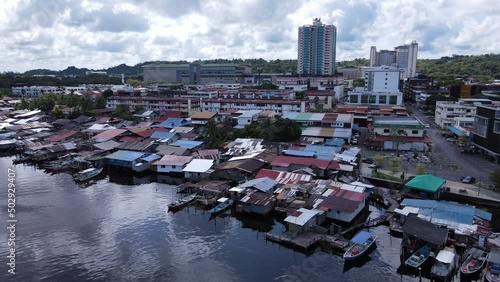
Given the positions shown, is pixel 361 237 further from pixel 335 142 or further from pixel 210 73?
pixel 210 73

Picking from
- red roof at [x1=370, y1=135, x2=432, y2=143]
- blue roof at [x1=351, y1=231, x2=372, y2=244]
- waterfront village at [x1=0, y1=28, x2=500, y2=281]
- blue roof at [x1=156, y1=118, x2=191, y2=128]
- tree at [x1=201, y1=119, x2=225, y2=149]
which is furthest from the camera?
blue roof at [x1=156, y1=118, x2=191, y2=128]

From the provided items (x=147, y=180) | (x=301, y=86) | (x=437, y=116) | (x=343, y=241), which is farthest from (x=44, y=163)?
(x=301, y=86)

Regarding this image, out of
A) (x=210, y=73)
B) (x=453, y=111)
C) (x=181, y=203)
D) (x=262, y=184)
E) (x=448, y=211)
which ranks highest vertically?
(x=210, y=73)

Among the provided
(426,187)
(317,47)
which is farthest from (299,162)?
(317,47)

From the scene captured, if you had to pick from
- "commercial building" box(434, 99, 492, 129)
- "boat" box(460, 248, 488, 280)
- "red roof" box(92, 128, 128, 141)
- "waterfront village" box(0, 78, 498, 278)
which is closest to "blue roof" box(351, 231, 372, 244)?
"waterfront village" box(0, 78, 498, 278)

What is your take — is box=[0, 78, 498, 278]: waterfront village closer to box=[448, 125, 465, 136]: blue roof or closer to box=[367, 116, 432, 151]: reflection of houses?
box=[367, 116, 432, 151]: reflection of houses

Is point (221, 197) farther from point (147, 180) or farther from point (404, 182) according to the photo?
point (404, 182)
